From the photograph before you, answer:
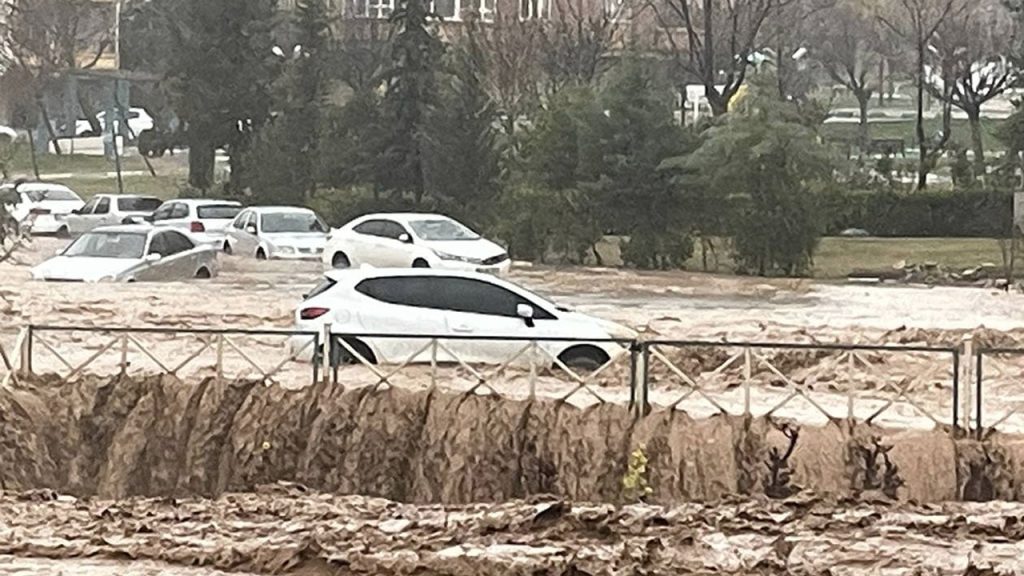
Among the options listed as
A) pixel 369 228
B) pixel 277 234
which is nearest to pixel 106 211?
pixel 277 234

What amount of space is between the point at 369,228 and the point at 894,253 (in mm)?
15641

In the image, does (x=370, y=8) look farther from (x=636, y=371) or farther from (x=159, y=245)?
(x=636, y=371)

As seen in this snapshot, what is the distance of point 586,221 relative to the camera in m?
41.8

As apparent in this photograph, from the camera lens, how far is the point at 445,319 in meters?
21.0

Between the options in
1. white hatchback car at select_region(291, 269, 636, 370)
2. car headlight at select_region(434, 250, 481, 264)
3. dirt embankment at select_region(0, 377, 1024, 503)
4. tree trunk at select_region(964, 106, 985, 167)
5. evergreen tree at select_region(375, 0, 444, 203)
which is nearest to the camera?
dirt embankment at select_region(0, 377, 1024, 503)

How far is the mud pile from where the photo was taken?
11812 millimetres

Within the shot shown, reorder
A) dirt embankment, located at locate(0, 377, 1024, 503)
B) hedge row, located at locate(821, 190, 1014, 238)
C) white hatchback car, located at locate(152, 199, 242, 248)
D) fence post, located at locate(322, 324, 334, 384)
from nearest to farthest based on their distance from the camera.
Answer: dirt embankment, located at locate(0, 377, 1024, 503)
fence post, located at locate(322, 324, 334, 384)
white hatchback car, located at locate(152, 199, 242, 248)
hedge row, located at locate(821, 190, 1014, 238)

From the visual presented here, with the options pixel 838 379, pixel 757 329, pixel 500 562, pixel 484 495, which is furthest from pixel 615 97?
pixel 500 562

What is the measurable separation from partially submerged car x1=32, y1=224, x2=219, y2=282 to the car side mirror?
13.7 m

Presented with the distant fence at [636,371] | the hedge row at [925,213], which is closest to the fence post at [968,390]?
the distant fence at [636,371]

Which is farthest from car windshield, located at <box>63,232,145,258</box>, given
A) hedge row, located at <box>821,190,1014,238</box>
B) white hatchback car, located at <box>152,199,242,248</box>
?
hedge row, located at <box>821,190,1014,238</box>

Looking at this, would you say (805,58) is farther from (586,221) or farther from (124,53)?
(586,221)

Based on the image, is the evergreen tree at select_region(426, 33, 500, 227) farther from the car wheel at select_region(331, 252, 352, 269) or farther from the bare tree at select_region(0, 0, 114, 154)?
the bare tree at select_region(0, 0, 114, 154)

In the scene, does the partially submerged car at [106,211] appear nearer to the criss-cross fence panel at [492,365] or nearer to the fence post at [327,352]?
the criss-cross fence panel at [492,365]
